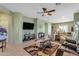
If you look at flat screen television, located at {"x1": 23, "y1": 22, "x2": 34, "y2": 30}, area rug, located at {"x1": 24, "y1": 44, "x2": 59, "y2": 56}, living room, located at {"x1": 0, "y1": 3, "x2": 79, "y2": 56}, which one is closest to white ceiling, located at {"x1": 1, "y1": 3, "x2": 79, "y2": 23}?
living room, located at {"x1": 0, "y1": 3, "x2": 79, "y2": 56}

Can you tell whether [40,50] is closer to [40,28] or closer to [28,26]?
[40,28]

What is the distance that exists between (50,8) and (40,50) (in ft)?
3.28

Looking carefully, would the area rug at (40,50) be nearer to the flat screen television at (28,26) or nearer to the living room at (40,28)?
the living room at (40,28)

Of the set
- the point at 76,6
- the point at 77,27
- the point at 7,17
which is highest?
the point at 76,6

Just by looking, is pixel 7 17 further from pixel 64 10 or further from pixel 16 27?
pixel 64 10

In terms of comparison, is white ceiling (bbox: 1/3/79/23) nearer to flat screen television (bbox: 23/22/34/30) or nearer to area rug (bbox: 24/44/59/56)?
flat screen television (bbox: 23/22/34/30)

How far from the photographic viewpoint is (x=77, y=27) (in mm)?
2715

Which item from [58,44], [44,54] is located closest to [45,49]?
[44,54]

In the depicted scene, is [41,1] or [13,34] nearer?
[41,1]

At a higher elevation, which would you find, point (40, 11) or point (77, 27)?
point (40, 11)

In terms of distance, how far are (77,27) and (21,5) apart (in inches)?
53.2

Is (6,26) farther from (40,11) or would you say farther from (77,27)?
(77,27)

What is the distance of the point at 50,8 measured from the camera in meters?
2.74

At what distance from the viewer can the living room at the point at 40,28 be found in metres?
2.72
